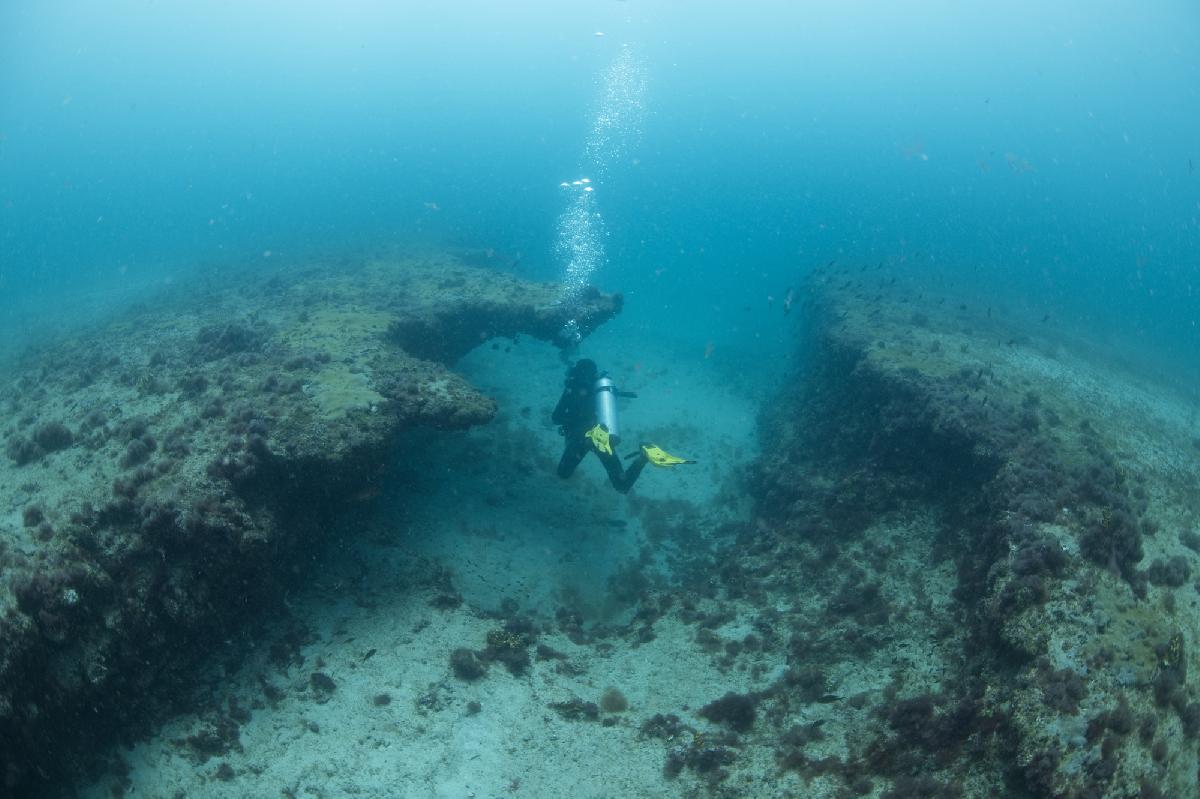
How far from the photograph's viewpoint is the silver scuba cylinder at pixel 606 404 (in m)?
15.3

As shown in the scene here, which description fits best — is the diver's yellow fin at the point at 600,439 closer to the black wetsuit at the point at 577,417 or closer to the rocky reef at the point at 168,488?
the black wetsuit at the point at 577,417

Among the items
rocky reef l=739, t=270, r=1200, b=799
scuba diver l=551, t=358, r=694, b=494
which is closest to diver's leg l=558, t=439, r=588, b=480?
scuba diver l=551, t=358, r=694, b=494

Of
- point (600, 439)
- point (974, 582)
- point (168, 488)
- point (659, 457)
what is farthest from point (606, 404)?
point (168, 488)

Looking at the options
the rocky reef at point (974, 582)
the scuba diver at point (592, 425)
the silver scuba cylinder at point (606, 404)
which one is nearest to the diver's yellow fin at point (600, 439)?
the scuba diver at point (592, 425)

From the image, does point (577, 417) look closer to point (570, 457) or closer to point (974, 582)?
point (570, 457)

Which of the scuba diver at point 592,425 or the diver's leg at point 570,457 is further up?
the scuba diver at point 592,425

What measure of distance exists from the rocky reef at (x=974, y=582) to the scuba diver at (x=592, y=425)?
3358 mm

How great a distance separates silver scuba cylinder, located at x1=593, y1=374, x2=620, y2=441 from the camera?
50.3ft

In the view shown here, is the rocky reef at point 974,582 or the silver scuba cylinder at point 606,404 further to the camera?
the silver scuba cylinder at point 606,404

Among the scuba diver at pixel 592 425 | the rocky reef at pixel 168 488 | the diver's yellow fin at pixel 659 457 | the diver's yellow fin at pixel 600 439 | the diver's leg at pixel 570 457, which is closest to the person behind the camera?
the rocky reef at pixel 168 488

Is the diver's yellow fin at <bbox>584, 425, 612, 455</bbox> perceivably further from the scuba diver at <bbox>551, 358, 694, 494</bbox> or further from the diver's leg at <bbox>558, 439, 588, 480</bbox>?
the diver's leg at <bbox>558, 439, 588, 480</bbox>

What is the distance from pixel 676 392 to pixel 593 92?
194 metres

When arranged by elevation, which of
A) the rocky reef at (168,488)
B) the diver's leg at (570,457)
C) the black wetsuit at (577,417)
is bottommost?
the diver's leg at (570,457)

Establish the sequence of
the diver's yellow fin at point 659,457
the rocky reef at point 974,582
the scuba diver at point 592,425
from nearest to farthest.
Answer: the rocky reef at point 974,582 < the diver's yellow fin at point 659,457 < the scuba diver at point 592,425
